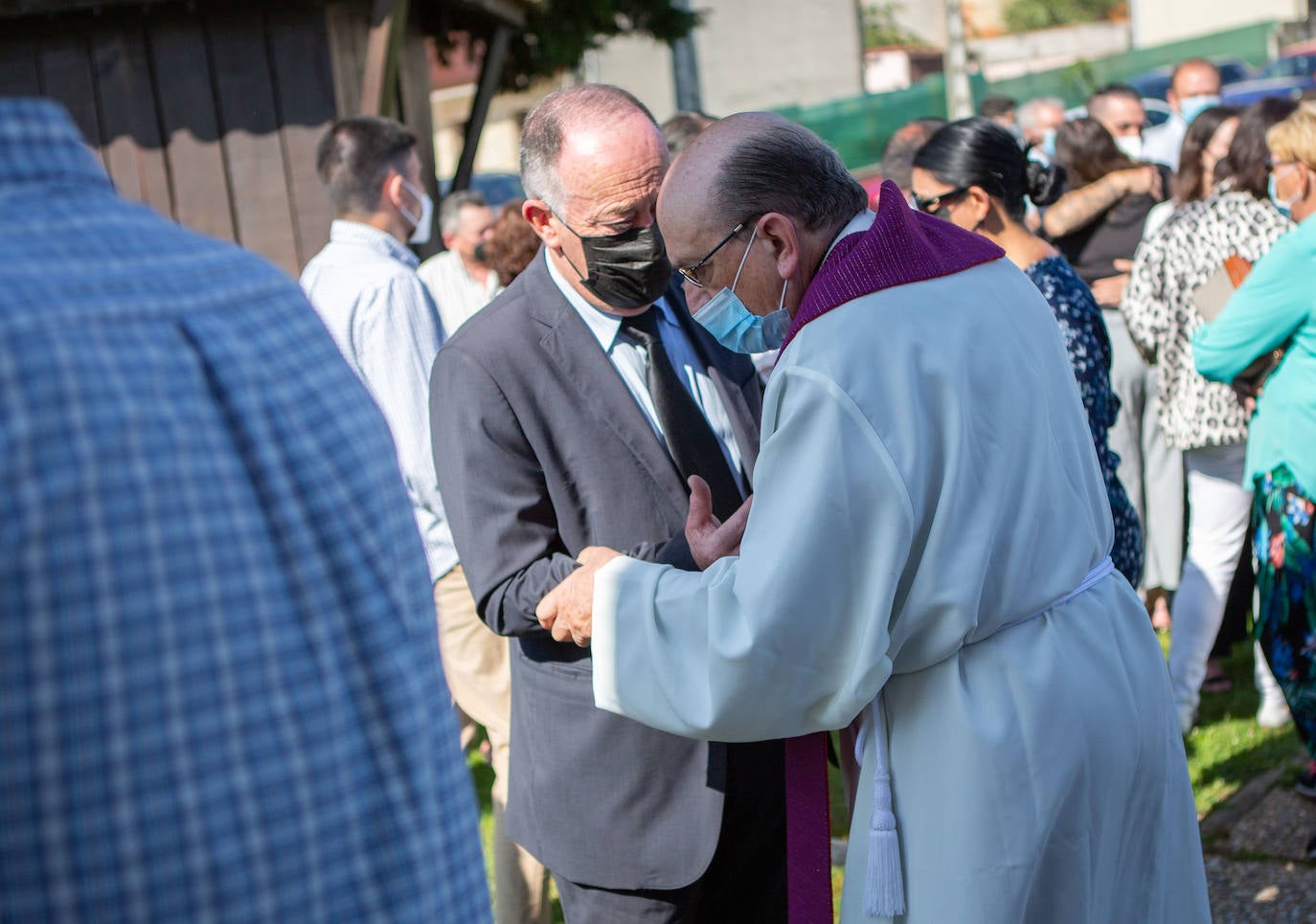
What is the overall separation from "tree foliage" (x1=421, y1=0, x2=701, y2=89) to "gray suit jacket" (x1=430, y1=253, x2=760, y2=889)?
5.27m

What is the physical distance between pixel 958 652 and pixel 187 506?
123 cm

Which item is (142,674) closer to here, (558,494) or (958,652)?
(958,652)

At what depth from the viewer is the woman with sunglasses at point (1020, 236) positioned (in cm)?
330

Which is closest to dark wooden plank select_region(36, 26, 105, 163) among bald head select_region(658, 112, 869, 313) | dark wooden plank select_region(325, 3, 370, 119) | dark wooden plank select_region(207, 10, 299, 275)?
dark wooden plank select_region(207, 10, 299, 275)

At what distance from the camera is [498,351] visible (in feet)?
8.05

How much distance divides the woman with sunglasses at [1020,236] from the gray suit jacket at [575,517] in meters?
1.36

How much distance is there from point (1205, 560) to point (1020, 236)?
184cm

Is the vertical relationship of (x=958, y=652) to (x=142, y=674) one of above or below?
below

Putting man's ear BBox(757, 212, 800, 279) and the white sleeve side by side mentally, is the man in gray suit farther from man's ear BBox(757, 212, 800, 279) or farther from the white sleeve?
man's ear BBox(757, 212, 800, 279)

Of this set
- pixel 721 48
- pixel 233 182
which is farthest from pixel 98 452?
pixel 721 48

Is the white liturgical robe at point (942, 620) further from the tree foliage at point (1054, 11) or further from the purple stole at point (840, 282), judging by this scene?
the tree foliage at point (1054, 11)

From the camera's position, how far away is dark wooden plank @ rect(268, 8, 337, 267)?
215 inches

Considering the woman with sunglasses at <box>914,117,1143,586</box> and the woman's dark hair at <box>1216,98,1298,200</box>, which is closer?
the woman with sunglasses at <box>914,117,1143,586</box>

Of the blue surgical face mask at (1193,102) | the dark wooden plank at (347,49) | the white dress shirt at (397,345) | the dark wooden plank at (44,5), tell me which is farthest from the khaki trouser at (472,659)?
the blue surgical face mask at (1193,102)
